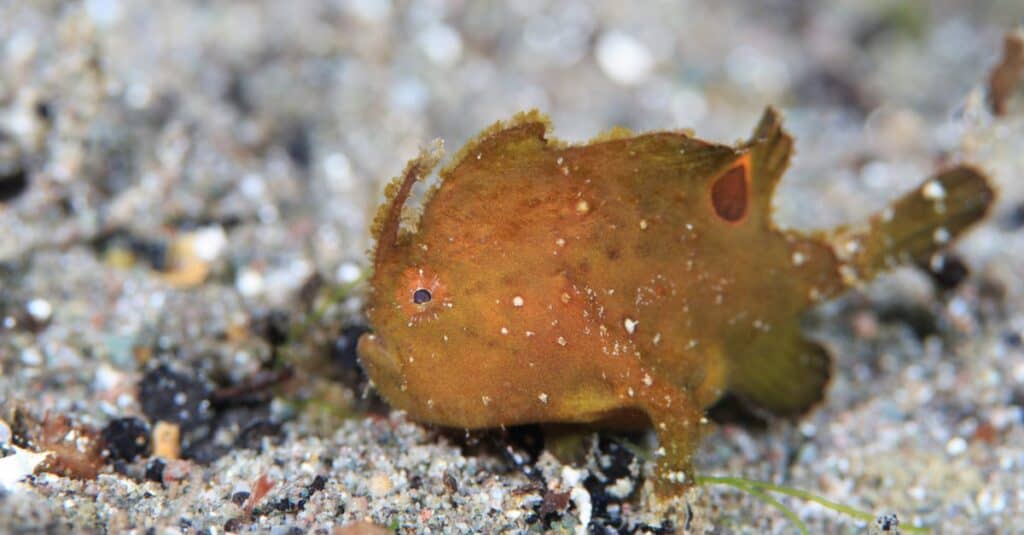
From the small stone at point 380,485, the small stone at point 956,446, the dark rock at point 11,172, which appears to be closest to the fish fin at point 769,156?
the small stone at point 956,446

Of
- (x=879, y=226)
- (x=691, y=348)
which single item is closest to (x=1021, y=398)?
(x=879, y=226)

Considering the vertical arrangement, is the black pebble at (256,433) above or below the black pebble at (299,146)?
below

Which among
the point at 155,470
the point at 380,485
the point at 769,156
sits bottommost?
the point at 380,485

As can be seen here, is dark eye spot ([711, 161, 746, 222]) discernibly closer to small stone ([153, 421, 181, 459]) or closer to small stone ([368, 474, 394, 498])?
small stone ([368, 474, 394, 498])

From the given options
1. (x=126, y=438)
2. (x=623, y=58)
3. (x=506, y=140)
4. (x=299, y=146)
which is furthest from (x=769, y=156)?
(x=623, y=58)

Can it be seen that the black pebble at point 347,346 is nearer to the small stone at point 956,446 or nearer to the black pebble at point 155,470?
the black pebble at point 155,470

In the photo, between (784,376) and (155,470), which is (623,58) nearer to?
(784,376)

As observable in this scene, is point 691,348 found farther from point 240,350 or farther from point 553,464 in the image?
point 240,350
